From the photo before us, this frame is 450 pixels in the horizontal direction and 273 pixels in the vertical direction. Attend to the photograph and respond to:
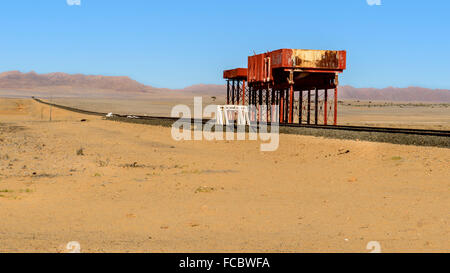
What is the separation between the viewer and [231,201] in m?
11.8

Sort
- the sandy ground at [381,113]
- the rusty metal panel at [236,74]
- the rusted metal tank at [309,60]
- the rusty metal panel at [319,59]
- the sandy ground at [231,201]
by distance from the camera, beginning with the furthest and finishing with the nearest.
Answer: the sandy ground at [381,113] < the rusty metal panel at [236,74] < the rusty metal panel at [319,59] < the rusted metal tank at [309,60] < the sandy ground at [231,201]

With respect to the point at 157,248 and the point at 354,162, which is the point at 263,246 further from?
the point at 354,162

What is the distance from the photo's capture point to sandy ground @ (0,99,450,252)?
8.10m

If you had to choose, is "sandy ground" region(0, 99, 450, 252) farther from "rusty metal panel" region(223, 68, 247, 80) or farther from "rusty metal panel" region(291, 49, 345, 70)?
"rusty metal panel" region(223, 68, 247, 80)

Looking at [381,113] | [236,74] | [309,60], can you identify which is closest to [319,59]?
[309,60]

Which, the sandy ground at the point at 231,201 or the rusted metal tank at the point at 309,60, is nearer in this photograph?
the sandy ground at the point at 231,201

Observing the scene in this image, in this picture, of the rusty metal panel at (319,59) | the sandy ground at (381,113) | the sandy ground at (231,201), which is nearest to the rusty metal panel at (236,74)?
the sandy ground at (381,113)

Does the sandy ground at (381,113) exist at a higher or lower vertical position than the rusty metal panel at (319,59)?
lower

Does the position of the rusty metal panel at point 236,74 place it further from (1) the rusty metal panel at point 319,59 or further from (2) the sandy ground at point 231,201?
(2) the sandy ground at point 231,201

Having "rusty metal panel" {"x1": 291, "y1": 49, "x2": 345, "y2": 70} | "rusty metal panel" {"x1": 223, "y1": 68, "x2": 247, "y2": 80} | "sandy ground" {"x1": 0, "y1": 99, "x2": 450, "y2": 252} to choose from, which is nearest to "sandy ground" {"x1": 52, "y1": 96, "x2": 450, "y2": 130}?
"rusty metal panel" {"x1": 291, "y1": 49, "x2": 345, "y2": 70}

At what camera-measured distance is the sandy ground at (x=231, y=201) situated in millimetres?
8102
